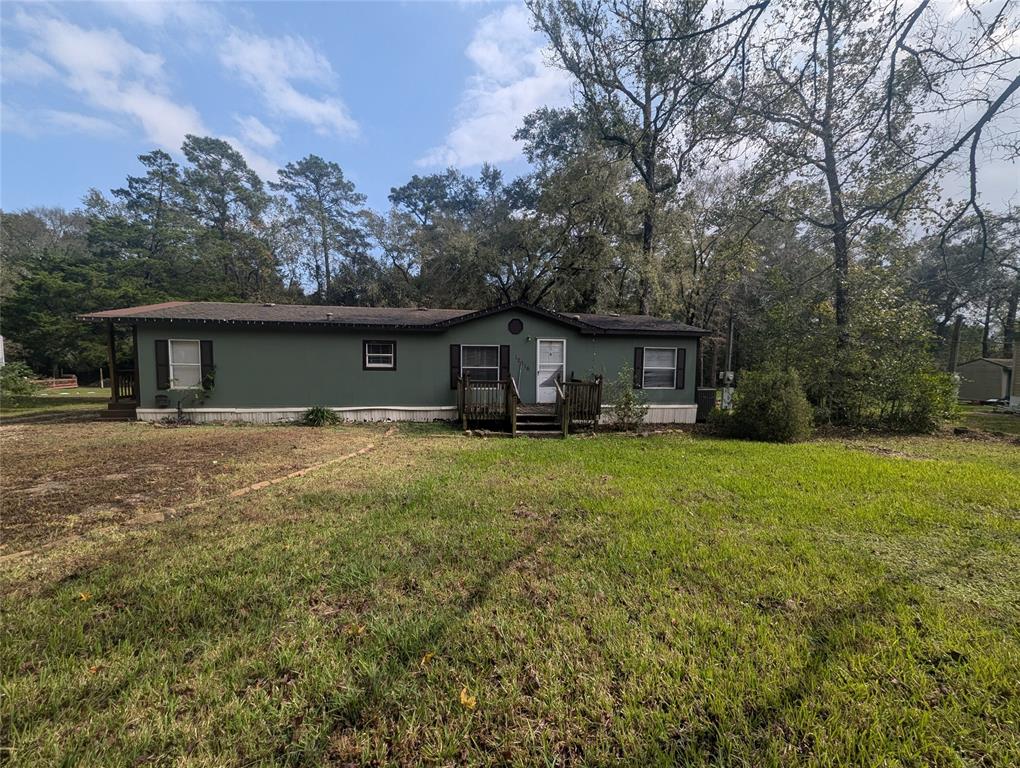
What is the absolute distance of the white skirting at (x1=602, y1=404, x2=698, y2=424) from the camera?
12.3 meters

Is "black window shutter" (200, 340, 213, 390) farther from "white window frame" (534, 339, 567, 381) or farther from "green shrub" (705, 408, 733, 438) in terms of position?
"green shrub" (705, 408, 733, 438)

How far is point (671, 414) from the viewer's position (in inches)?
491

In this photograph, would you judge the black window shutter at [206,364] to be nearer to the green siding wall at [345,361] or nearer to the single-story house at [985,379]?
the green siding wall at [345,361]

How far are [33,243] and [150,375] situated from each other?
37887 mm

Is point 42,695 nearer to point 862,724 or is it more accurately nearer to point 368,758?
point 368,758

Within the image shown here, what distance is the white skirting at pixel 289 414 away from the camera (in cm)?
1073

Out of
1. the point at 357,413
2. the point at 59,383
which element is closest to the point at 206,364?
the point at 357,413

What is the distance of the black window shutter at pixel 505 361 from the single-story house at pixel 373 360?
0.03m

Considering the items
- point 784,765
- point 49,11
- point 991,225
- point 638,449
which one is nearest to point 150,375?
point 49,11

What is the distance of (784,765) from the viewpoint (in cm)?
175

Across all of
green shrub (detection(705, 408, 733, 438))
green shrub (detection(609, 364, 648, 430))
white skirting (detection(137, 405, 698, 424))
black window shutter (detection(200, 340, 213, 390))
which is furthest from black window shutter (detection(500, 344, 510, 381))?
black window shutter (detection(200, 340, 213, 390))

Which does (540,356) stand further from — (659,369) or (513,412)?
(659,369)

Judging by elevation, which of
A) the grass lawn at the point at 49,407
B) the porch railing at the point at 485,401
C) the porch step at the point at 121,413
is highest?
the porch railing at the point at 485,401

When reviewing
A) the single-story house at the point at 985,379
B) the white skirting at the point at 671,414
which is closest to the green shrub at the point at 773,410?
the white skirting at the point at 671,414
